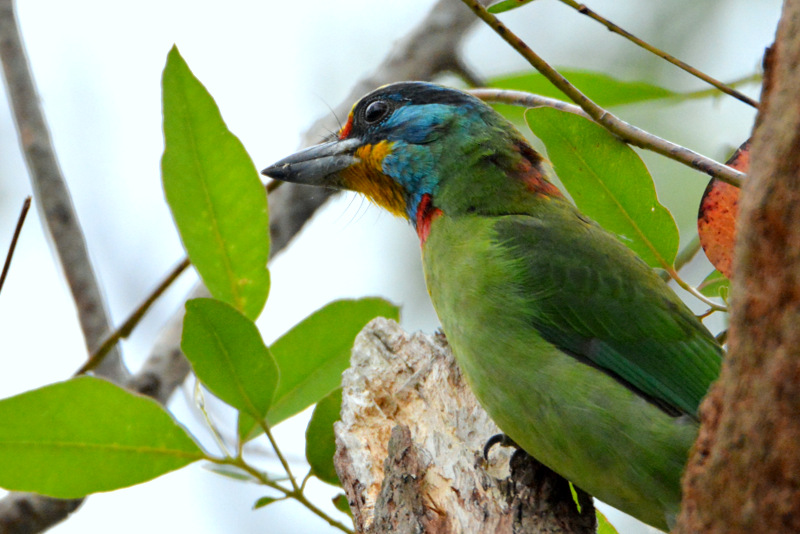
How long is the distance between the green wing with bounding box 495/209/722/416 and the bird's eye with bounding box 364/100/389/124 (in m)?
0.78

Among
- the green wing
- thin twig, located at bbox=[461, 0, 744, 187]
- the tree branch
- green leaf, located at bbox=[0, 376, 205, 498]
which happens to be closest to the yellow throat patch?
the tree branch

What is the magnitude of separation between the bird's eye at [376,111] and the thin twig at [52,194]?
1.21 metres

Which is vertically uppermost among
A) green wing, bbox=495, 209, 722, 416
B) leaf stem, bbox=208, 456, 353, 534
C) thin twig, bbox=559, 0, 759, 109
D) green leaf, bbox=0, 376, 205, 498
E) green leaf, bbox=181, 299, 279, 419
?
thin twig, bbox=559, 0, 759, 109

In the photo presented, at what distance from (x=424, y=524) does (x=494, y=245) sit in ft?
2.95

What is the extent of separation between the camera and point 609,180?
275 cm

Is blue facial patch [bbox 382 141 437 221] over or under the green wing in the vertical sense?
over

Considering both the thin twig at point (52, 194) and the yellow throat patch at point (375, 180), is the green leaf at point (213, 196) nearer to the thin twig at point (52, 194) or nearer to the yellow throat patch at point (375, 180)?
the yellow throat patch at point (375, 180)

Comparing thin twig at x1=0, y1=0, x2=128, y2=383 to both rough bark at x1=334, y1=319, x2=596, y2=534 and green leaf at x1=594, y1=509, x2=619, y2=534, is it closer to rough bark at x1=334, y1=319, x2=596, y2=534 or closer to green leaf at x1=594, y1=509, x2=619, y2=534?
rough bark at x1=334, y1=319, x2=596, y2=534

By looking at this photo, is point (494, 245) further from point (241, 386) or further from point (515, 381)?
point (241, 386)

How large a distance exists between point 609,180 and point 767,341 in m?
1.47

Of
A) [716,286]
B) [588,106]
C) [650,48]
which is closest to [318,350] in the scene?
[588,106]

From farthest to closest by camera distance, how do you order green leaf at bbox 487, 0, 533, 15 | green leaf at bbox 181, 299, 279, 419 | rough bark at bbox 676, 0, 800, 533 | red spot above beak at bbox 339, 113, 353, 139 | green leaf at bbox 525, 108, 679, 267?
red spot above beak at bbox 339, 113, 353, 139 < green leaf at bbox 525, 108, 679, 267 < green leaf at bbox 487, 0, 533, 15 < green leaf at bbox 181, 299, 279, 419 < rough bark at bbox 676, 0, 800, 533

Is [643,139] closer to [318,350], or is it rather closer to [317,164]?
[318,350]

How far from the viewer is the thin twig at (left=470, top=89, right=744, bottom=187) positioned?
2279 millimetres
